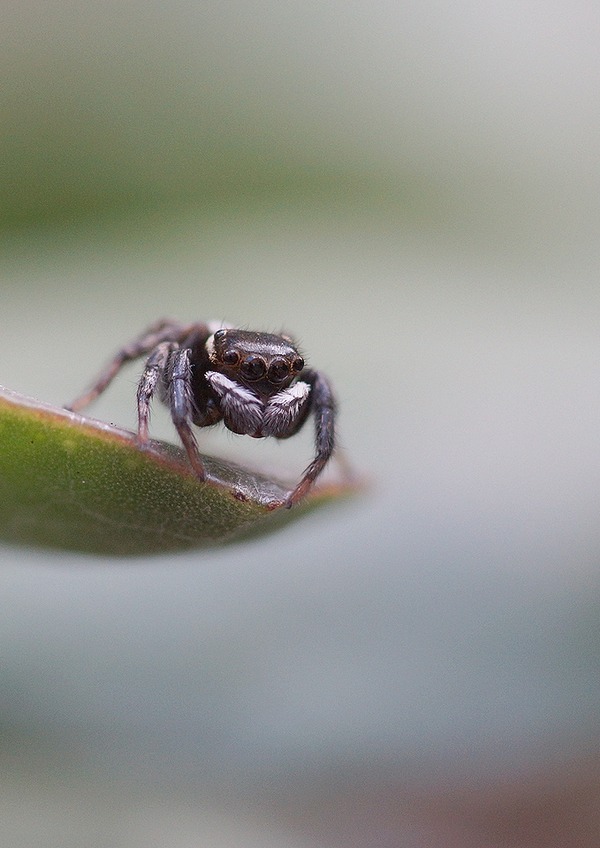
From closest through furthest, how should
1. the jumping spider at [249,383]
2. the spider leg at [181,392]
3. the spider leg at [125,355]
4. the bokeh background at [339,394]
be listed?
the spider leg at [181,392]
the bokeh background at [339,394]
the jumping spider at [249,383]
the spider leg at [125,355]

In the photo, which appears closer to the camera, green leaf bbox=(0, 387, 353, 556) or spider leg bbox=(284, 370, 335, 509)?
green leaf bbox=(0, 387, 353, 556)

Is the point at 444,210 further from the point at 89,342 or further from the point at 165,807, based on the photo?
the point at 165,807

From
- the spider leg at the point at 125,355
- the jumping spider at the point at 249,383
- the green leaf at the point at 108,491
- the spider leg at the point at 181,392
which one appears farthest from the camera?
the spider leg at the point at 125,355

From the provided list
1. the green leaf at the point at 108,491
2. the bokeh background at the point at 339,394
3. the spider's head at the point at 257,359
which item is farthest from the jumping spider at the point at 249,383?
the green leaf at the point at 108,491

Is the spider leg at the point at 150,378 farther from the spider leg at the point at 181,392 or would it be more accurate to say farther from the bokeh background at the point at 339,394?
the bokeh background at the point at 339,394

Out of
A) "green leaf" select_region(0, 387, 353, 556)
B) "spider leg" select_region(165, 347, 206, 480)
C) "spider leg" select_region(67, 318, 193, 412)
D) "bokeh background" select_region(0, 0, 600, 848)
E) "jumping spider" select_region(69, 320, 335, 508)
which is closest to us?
"green leaf" select_region(0, 387, 353, 556)

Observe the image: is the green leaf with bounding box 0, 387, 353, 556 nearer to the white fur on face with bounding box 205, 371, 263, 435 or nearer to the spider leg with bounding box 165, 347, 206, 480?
the spider leg with bounding box 165, 347, 206, 480

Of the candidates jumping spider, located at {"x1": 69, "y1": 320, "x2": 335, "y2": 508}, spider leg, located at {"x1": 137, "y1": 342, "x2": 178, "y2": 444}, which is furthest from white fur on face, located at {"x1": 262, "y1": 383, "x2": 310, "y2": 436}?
spider leg, located at {"x1": 137, "y1": 342, "x2": 178, "y2": 444}
